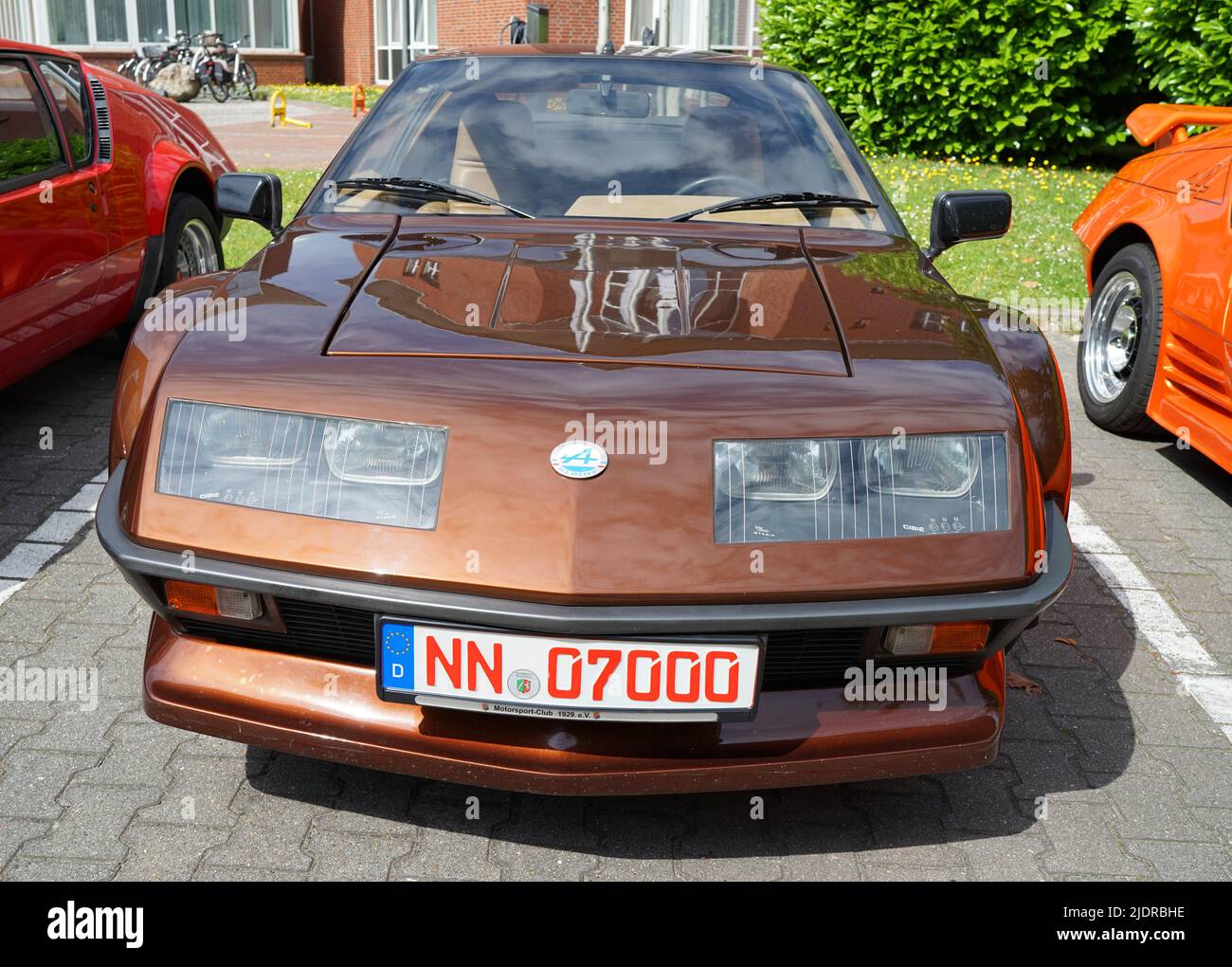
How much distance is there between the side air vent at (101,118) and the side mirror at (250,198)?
6.67 feet

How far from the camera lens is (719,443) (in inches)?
81.7

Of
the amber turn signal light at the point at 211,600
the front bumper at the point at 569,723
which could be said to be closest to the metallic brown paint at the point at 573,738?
the front bumper at the point at 569,723

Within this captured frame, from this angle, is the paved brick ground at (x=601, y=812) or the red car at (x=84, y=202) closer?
the paved brick ground at (x=601, y=812)

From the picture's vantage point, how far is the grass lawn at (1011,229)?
25.2 ft

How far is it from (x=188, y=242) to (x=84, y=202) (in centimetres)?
108

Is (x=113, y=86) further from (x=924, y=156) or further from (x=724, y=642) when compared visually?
(x=924, y=156)

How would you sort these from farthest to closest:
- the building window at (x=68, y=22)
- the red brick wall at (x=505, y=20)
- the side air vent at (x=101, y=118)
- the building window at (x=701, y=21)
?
the building window at (x=68, y=22) → the red brick wall at (x=505, y=20) → the building window at (x=701, y=21) → the side air vent at (x=101, y=118)

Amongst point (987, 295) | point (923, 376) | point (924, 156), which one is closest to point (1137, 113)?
point (987, 295)

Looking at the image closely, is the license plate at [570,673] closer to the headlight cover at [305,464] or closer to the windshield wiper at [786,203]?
the headlight cover at [305,464]

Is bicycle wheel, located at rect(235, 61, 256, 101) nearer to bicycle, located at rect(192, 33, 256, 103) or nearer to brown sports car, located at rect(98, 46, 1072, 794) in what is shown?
bicycle, located at rect(192, 33, 256, 103)

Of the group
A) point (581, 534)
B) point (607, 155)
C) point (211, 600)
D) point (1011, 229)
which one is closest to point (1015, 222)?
point (1011, 229)

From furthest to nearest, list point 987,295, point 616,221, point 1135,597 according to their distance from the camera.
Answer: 1. point 987,295
2. point 1135,597
3. point 616,221
